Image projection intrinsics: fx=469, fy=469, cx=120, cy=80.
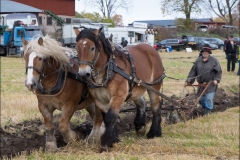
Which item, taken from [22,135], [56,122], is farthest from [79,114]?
[22,135]

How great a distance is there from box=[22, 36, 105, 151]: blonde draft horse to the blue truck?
22.5 metres

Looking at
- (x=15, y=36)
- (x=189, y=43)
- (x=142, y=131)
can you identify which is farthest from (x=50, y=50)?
(x=189, y=43)

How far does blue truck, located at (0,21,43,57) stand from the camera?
95.6 ft

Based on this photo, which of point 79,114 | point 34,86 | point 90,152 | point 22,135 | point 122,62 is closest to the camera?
point 34,86

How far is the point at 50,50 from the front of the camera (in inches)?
259

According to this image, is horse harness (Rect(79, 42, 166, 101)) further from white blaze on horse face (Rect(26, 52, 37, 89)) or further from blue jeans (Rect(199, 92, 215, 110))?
blue jeans (Rect(199, 92, 215, 110))

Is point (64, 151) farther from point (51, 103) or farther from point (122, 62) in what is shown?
point (122, 62)

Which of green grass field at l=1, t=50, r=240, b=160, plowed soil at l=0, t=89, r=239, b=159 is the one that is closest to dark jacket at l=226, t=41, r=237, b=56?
green grass field at l=1, t=50, r=240, b=160

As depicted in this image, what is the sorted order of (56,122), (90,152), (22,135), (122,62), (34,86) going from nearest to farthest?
(34,86), (90,152), (122,62), (22,135), (56,122)

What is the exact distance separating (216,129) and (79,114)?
2847mm

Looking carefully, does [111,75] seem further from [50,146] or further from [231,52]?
[231,52]

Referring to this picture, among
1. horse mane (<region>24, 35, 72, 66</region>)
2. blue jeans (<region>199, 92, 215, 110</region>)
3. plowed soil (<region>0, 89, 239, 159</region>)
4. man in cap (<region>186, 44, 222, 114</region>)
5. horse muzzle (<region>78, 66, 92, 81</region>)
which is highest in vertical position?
horse mane (<region>24, 35, 72, 66</region>)

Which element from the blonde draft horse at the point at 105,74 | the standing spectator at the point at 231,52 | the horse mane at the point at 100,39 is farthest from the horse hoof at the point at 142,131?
the standing spectator at the point at 231,52

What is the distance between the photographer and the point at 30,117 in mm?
9023
